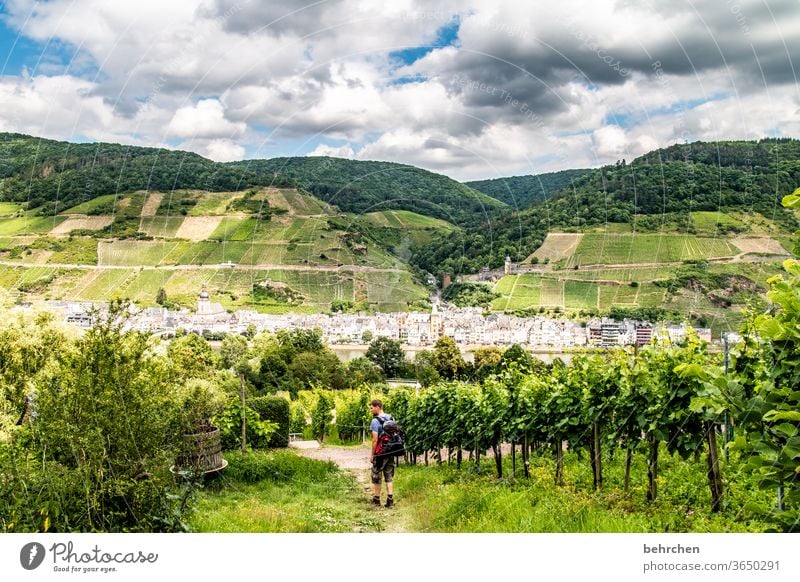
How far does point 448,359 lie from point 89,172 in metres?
4.76

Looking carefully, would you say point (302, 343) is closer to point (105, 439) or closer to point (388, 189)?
point (388, 189)

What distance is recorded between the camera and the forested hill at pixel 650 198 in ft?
20.0

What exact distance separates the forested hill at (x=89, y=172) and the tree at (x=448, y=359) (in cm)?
315

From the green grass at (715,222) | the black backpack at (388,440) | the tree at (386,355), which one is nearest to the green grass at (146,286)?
the tree at (386,355)

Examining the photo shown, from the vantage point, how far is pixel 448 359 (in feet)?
27.5

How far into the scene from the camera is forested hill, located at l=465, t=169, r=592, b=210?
7562mm

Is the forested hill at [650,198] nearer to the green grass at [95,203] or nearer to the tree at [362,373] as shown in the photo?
the tree at [362,373]

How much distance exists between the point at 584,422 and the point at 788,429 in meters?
3.17

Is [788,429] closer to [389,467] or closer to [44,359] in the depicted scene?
[389,467]

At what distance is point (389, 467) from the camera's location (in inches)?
222

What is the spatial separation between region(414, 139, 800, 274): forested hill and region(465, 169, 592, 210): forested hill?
0.10 meters

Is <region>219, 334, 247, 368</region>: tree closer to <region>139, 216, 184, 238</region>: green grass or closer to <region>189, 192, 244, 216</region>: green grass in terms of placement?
<region>139, 216, 184, 238</region>: green grass

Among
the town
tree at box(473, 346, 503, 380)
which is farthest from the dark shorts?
tree at box(473, 346, 503, 380)
